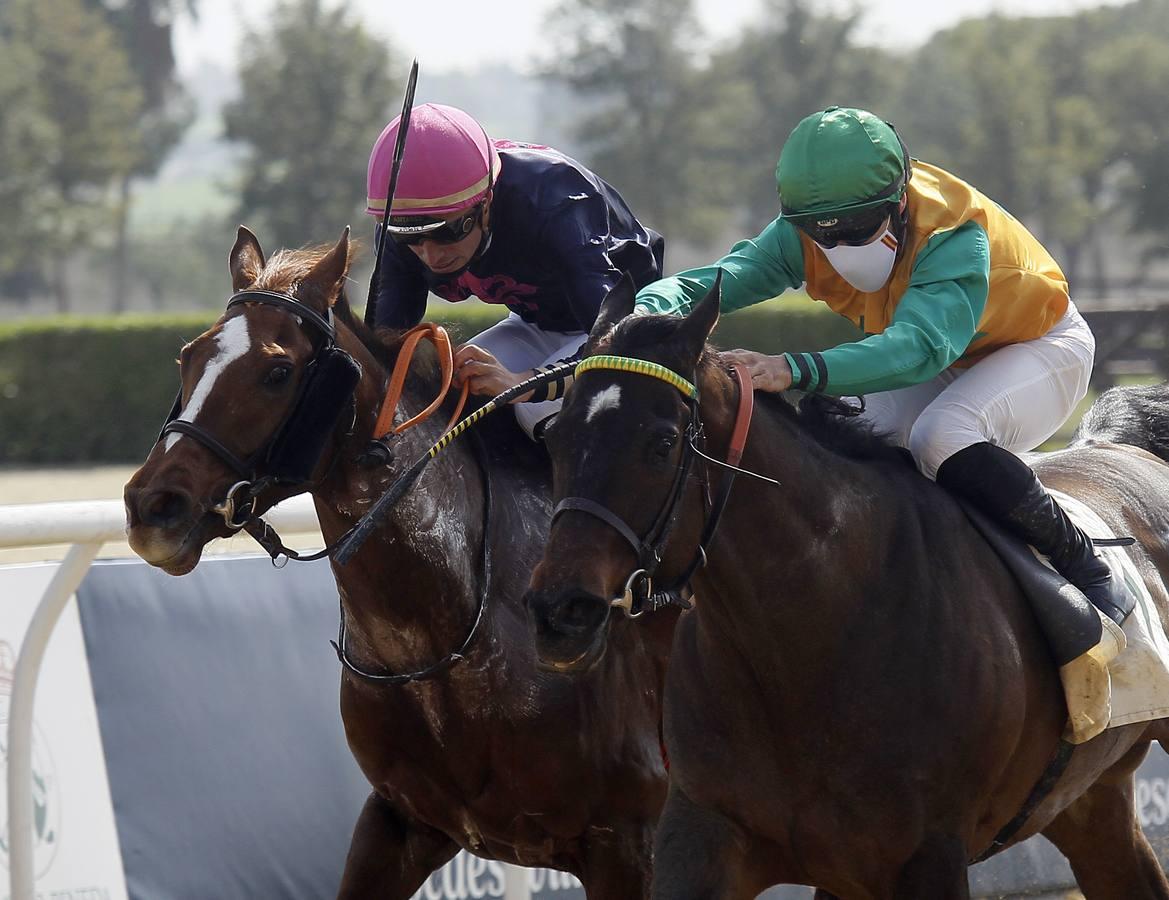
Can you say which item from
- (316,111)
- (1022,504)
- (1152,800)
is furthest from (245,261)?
(316,111)

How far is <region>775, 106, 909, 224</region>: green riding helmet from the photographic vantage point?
Result: 10.4 feet

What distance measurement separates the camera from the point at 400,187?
3.57 m

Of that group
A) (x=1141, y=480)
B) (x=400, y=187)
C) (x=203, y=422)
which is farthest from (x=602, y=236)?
→ (x=1141, y=480)

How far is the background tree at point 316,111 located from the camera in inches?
1529

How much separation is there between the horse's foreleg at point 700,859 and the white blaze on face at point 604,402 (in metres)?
0.89

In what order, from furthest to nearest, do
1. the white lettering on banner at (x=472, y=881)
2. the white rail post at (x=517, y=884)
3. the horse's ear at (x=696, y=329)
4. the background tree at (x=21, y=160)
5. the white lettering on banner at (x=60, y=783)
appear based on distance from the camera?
the background tree at (x=21, y=160) < the white lettering on banner at (x=472, y=881) < the white rail post at (x=517, y=884) < the white lettering on banner at (x=60, y=783) < the horse's ear at (x=696, y=329)

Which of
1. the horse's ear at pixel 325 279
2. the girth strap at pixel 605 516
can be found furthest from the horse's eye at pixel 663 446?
the horse's ear at pixel 325 279

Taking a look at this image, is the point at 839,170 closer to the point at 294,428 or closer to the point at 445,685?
the point at 294,428

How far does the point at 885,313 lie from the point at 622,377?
1.13 metres

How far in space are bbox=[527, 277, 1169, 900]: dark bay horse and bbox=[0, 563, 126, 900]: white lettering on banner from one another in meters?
1.92

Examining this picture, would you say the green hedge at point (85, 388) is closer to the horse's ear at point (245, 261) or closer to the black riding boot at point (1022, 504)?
the horse's ear at point (245, 261)

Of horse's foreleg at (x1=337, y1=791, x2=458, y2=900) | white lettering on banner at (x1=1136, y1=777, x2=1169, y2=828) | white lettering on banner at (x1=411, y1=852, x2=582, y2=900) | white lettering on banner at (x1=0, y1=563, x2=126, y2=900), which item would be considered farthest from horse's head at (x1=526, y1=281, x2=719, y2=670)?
white lettering on banner at (x1=1136, y1=777, x2=1169, y2=828)

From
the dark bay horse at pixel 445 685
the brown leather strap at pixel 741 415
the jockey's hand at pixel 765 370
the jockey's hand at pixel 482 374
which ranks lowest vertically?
the dark bay horse at pixel 445 685

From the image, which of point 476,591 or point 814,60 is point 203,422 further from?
point 814,60
